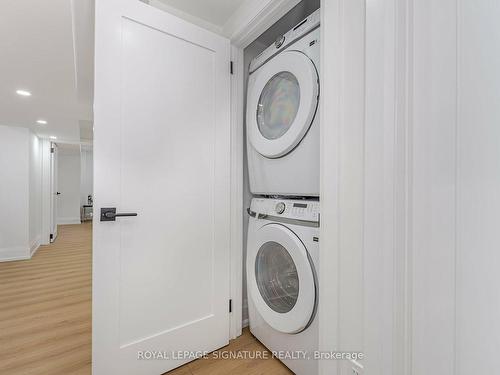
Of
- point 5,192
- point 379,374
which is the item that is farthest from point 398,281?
point 5,192

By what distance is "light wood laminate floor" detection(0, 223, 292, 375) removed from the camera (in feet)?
4.38

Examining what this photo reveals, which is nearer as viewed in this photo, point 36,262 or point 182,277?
point 182,277

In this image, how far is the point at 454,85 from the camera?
0.61 m

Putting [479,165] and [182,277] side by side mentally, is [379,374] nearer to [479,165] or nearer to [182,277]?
[479,165]

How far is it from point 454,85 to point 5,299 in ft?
11.4

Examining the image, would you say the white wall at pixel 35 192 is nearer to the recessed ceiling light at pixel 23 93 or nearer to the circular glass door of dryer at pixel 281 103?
the recessed ceiling light at pixel 23 93

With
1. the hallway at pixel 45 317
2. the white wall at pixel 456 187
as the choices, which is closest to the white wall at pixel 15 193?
the hallway at pixel 45 317

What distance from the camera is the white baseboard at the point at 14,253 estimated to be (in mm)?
3453

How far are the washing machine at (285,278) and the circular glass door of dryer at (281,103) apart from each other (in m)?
0.35

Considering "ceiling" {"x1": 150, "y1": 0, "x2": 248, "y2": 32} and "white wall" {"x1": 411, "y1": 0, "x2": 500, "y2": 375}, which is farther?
"ceiling" {"x1": 150, "y1": 0, "x2": 248, "y2": 32}

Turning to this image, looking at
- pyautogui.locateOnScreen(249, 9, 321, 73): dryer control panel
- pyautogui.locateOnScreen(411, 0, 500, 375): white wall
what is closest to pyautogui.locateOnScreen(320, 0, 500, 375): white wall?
pyautogui.locateOnScreen(411, 0, 500, 375): white wall

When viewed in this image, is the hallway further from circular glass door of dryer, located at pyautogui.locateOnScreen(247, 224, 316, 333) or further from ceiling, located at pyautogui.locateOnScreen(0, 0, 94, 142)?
ceiling, located at pyautogui.locateOnScreen(0, 0, 94, 142)

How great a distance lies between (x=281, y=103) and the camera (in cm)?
138

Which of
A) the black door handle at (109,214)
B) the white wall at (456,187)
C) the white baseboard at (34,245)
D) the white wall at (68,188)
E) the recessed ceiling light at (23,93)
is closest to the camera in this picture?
the white wall at (456,187)
